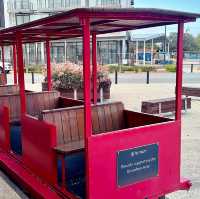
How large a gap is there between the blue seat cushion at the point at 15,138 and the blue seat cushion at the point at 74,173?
69.2 inches

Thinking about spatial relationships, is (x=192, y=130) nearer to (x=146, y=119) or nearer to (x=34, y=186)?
(x=146, y=119)

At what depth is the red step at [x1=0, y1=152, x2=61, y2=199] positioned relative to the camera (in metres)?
4.16

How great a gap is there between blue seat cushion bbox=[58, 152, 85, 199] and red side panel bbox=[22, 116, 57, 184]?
213mm

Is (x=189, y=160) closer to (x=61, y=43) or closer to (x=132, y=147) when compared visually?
(x=132, y=147)

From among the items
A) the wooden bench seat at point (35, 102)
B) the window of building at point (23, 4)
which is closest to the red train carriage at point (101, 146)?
the wooden bench seat at point (35, 102)

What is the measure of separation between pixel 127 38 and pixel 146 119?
37.1m

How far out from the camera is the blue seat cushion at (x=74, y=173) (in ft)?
14.1

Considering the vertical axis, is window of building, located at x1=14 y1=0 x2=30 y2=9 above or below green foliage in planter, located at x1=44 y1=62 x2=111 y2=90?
above

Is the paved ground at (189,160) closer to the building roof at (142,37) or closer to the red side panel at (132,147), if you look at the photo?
the red side panel at (132,147)

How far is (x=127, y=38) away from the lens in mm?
40906

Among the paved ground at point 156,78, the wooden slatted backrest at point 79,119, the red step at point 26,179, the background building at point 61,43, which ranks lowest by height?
the red step at point 26,179

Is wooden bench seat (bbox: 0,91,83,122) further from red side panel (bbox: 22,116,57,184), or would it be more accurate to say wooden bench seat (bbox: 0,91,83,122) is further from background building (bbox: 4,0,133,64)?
background building (bbox: 4,0,133,64)

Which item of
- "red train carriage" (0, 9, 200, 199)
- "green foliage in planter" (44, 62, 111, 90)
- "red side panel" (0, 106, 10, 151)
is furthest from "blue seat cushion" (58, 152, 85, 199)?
"green foliage in planter" (44, 62, 111, 90)

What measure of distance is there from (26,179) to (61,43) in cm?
3475
